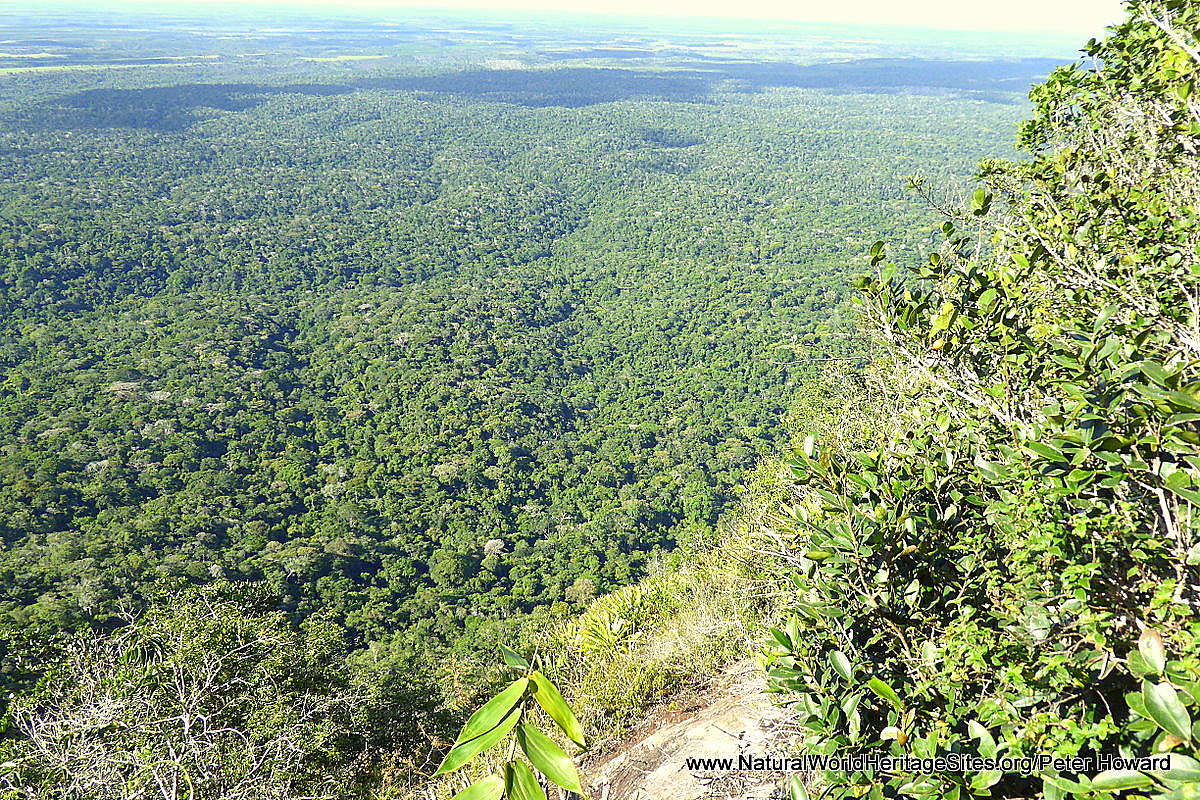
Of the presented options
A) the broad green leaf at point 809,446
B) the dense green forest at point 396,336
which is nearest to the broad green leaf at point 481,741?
the broad green leaf at point 809,446

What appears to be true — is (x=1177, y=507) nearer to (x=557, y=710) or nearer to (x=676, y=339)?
(x=557, y=710)

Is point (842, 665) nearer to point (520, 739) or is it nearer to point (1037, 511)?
point (1037, 511)

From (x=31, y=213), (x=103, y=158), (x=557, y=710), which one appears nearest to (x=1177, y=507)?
(x=557, y=710)

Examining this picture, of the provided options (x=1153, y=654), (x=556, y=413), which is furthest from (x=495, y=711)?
(x=556, y=413)

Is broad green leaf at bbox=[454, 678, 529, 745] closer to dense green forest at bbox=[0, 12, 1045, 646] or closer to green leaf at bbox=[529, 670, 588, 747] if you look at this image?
green leaf at bbox=[529, 670, 588, 747]

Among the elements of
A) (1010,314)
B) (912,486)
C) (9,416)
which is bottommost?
(9,416)

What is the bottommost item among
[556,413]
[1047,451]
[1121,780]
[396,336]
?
[556,413]

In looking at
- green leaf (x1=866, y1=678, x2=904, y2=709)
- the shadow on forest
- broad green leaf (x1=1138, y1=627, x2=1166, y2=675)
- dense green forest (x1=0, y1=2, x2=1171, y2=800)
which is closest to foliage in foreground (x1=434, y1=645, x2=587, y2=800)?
dense green forest (x1=0, y1=2, x2=1171, y2=800)
